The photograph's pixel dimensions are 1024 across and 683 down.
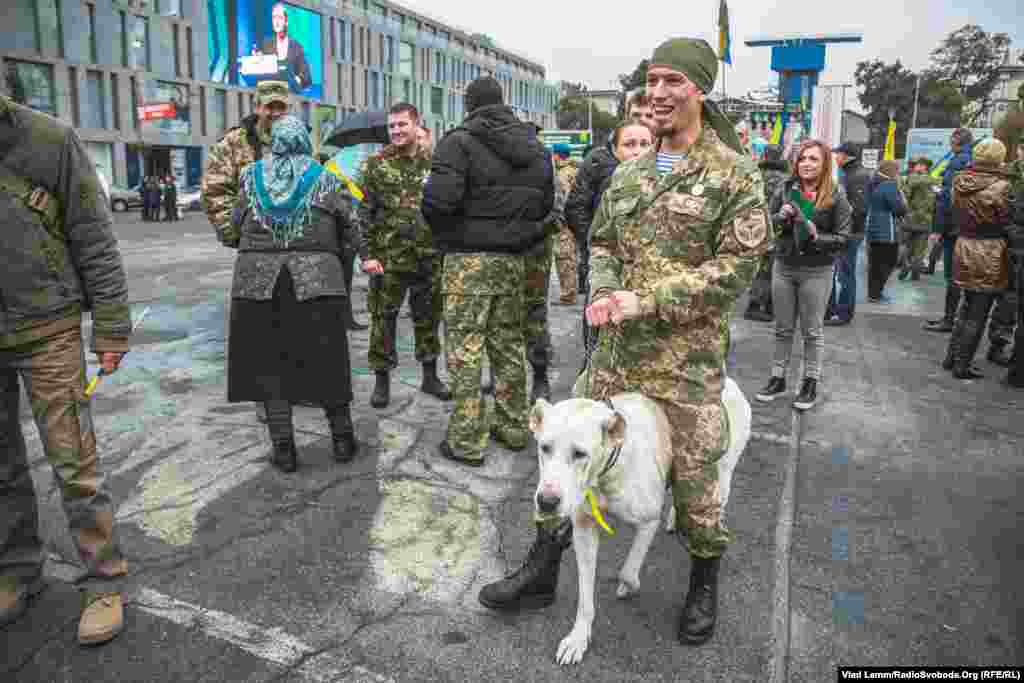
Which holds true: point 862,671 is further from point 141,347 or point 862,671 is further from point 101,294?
point 141,347

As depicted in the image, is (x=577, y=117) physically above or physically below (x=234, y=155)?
above

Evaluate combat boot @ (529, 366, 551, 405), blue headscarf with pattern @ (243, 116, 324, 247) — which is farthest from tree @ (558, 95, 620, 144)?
blue headscarf with pattern @ (243, 116, 324, 247)

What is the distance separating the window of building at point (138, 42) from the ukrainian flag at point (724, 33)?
40.4 metres

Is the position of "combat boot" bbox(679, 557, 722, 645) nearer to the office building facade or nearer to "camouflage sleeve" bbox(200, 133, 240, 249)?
"camouflage sleeve" bbox(200, 133, 240, 249)

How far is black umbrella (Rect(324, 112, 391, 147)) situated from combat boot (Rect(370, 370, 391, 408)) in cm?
650

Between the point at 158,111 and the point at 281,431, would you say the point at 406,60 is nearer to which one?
the point at 158,111

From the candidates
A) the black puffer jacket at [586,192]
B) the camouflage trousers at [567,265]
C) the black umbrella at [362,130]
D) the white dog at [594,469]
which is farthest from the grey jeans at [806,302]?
the black umbrella at [362,130]

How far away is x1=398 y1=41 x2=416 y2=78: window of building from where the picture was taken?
70.9m

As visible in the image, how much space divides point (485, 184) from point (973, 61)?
10109 centimetres

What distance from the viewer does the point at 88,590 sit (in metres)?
2.85

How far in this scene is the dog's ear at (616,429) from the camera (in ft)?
8.01

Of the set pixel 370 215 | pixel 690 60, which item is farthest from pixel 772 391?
pixel 690 60

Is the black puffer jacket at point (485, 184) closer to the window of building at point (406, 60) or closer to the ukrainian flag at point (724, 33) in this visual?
the ukrainian flag at point (724, 33)

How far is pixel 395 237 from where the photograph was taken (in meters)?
5.48
